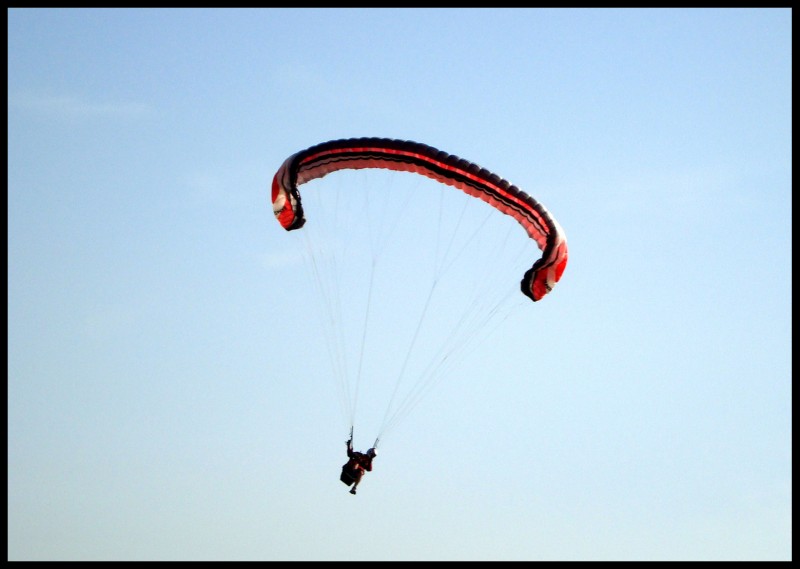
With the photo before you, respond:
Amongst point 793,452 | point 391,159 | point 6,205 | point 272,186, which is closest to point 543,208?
point 391,159

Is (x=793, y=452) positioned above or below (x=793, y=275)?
below

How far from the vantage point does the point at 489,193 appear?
33.9m

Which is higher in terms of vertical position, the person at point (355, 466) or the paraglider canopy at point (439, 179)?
the paraglider canopy at point (439, 179)

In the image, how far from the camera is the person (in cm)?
3325

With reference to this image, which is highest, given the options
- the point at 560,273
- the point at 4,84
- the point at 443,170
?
the point at 4,84

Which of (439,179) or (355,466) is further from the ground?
(439,179)

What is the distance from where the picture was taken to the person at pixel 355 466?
3325 centimetres

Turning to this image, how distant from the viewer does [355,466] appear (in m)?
33.3

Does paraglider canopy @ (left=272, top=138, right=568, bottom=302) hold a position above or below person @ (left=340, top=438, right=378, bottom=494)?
above
